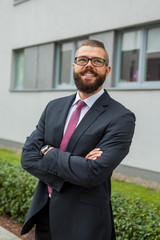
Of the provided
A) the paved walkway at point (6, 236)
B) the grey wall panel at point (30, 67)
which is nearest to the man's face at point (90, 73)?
the paved walkway at point (6, 236)

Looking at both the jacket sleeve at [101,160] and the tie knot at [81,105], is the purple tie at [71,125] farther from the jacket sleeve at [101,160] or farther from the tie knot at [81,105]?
the jacket sleeve at [101,160]

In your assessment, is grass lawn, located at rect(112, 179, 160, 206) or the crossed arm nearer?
the crossed arm

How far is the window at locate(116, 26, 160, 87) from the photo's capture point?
712 centimetres

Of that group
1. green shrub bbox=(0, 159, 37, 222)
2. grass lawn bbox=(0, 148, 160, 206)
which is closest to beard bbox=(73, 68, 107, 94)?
green shrub bbox=(0, 159, 37, 222)

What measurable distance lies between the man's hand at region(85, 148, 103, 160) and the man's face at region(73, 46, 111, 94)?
0.47 meters

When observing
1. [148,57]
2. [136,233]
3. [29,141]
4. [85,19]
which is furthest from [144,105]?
[29,141]

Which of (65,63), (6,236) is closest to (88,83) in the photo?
(6,236)

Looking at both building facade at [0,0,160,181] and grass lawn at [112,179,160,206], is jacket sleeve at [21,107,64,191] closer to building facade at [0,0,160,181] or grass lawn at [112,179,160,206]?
grass lawn at [112,179,160,206]

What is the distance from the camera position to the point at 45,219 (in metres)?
2.48

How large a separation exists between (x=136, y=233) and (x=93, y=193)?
1.11 meters

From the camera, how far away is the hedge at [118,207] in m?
3.01

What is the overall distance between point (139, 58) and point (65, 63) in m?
2.94

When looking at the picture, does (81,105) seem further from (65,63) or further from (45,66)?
(45,66)

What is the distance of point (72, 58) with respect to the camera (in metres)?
9.20
